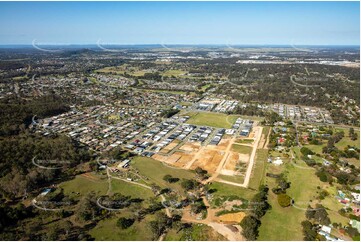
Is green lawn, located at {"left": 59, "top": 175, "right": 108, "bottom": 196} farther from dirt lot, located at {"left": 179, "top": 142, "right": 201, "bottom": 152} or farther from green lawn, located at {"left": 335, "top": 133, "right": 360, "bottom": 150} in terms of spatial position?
green lawn, located at {"left": 335, "top": 133, "right": 360, "bottom": 150}

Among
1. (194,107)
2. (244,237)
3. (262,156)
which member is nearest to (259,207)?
(244,237)

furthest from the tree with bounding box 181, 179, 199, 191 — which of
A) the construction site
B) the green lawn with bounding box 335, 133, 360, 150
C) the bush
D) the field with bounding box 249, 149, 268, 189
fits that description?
the green lawn with bounding box 335, 133, 360, 150

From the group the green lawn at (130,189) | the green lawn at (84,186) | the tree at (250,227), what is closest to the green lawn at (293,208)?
the tree at (250,227)

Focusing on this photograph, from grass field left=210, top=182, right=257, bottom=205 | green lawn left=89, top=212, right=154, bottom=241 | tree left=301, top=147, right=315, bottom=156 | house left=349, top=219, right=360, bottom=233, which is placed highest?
tree left=301, top=147, right=315, bottom=156

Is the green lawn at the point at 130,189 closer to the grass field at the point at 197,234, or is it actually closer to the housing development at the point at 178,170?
the housing development at the point at 178,170

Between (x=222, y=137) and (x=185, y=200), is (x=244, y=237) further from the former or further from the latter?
(x=222, y=137)

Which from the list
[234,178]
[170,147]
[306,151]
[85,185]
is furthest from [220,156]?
[85,185]
